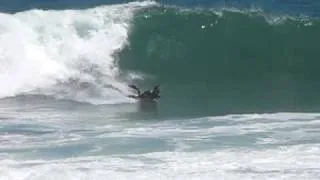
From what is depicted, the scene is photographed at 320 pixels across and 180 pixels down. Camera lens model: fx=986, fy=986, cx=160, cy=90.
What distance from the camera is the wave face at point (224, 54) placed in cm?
1767

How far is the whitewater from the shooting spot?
32.1 ft

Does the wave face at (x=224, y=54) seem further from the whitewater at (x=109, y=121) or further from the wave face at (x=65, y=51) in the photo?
the wave face at (x=65, y=51)

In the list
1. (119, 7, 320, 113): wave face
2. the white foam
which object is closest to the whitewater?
the white foam

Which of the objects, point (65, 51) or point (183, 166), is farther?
point (65, 51)

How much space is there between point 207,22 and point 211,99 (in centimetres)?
486

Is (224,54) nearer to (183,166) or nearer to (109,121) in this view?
(109,121)

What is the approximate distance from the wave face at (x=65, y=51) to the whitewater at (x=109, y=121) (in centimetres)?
2

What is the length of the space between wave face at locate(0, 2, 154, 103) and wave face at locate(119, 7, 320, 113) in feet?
1.46

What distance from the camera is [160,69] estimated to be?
19094 mm

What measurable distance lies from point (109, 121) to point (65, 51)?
6337 millimetres

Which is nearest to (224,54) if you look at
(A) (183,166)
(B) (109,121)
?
(B) (109,121)

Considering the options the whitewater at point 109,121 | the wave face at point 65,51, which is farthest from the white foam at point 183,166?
the wave face at point 65,51

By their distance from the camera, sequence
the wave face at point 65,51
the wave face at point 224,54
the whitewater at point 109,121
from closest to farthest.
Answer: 1. the whitewater at point 109,121
2. the wave face at point 65,51
3. the wave face at point 224,54

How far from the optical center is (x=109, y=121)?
13.5 meters
